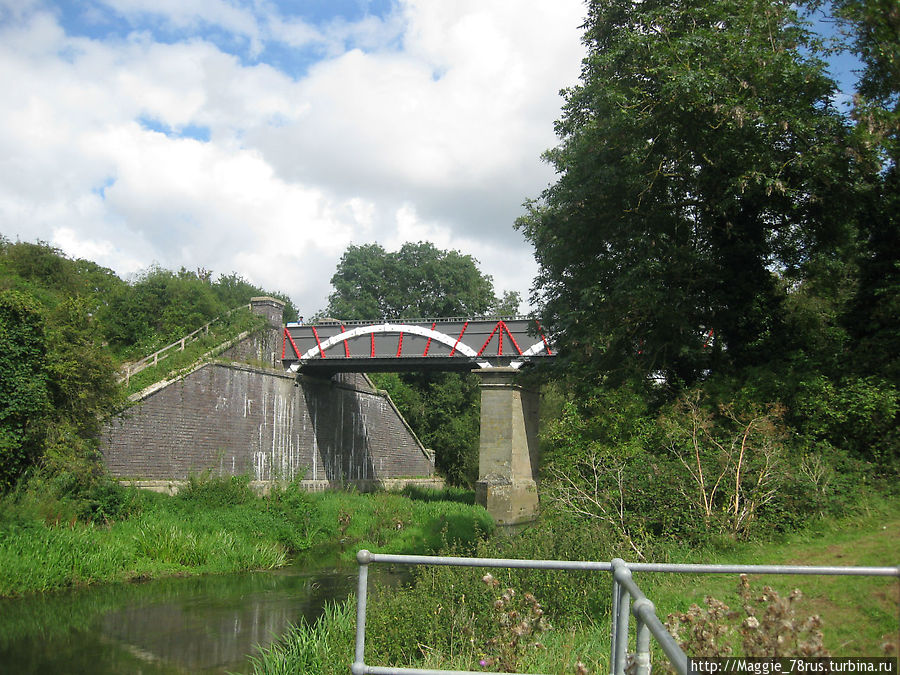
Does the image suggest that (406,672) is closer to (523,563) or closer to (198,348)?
(523,563)

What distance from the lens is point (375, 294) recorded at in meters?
61.5

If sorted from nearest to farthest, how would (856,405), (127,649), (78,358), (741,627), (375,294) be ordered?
1. (741,627)
2. (127,649)
3. (856,405)
4. (78,358)
5. (375,294)

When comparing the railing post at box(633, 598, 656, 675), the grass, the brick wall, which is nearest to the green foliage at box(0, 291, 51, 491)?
the brick wall

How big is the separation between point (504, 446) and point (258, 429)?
10135 millimetres

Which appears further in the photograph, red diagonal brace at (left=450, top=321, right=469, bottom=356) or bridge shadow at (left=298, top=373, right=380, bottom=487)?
bridge shadow at (left=298, top=373, right=380, bottom=487)

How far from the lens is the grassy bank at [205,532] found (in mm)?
14930

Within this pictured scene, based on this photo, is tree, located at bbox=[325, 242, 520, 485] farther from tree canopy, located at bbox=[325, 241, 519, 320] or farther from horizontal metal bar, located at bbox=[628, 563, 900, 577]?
horizontal metal bar, located at bbox=[628, 563, 900, 577]

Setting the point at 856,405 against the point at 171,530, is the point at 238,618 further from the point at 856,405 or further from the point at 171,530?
the point at 856,405

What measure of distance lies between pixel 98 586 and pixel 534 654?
12.5 meters

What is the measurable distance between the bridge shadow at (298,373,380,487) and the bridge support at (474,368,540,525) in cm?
944

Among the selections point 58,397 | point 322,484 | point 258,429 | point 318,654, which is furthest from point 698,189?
point 322,484

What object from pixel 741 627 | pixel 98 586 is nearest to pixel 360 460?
pixel 98 586

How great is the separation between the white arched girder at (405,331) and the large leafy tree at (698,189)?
35.3ft

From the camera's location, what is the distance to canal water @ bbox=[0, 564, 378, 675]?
409 inches
